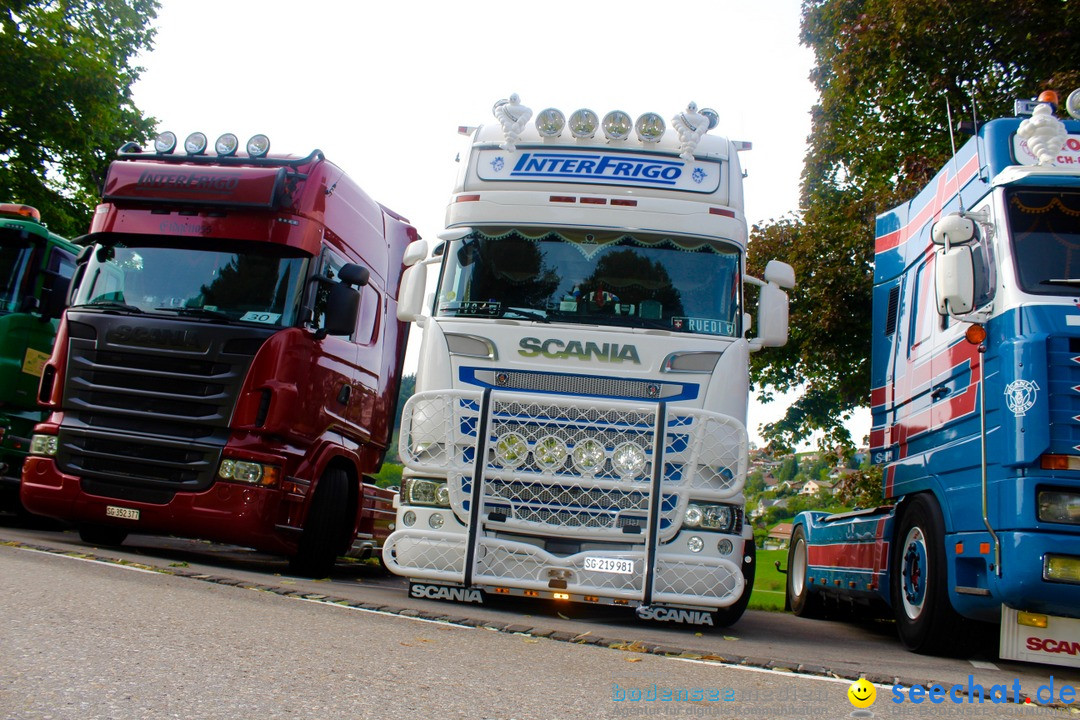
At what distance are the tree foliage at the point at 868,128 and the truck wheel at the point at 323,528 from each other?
361 inches

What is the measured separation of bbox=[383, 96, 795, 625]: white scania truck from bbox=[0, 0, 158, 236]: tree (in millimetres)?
14056

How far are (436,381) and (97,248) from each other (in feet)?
13.4

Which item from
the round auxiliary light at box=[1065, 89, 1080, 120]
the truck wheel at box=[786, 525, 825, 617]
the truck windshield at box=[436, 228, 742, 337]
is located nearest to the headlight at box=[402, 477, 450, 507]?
the truck windshield at box=[436, 228, 742, 337]

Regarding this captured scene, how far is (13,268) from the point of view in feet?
38.0

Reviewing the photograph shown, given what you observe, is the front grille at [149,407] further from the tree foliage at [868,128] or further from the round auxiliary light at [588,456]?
the tree foliage at [868,128]

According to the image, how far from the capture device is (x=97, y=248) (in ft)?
31.7

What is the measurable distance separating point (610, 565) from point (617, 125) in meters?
3.60

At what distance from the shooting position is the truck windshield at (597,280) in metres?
7.79

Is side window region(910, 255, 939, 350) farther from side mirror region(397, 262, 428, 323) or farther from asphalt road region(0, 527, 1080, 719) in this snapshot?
side mirror region(397, 262, 428, 323)

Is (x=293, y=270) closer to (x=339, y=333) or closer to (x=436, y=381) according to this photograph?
(x=339, y=333)

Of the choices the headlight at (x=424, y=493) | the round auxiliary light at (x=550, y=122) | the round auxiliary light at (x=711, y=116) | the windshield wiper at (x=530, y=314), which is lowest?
the headlight at (x=424, y=493)

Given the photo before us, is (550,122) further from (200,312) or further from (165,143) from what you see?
(165,143)

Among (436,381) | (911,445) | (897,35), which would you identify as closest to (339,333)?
(436,381)

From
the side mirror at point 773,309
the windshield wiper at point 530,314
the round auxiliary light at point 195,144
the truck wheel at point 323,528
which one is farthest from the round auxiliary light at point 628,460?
the round auxiliary light at point 195,144
